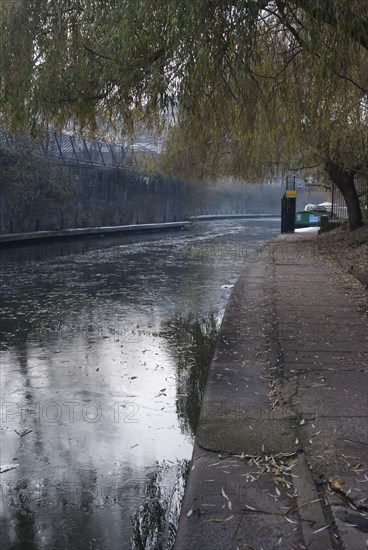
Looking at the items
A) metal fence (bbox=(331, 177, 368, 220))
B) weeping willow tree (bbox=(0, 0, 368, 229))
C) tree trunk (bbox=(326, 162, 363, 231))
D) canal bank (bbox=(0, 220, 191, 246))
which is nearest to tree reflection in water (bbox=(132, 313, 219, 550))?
weeping willow tree (bbox=(0, 0, 368, 229))

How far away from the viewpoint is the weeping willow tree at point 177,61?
6.20m

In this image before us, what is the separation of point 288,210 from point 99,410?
23.9 meters

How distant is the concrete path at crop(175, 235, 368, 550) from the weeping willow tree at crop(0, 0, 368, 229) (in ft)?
9.27

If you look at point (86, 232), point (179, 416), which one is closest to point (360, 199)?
point (86, 232)

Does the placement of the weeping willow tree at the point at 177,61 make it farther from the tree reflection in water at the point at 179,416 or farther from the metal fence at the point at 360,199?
the metal fence at the point at 360,199

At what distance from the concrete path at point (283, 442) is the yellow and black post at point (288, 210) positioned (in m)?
19.4

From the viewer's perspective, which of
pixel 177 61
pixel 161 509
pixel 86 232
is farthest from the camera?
pixel 86 232

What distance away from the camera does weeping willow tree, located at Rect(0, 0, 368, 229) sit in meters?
6.20

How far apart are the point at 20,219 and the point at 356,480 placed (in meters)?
24.2

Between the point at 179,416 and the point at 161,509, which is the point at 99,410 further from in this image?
the point at 161,509

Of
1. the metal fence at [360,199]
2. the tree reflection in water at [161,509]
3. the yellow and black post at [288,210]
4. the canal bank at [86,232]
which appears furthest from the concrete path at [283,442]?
the yellow and black post at [288,210]

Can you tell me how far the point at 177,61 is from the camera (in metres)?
6.82

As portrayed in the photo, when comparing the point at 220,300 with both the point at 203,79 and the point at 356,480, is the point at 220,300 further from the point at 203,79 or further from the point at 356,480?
the point at 356,480

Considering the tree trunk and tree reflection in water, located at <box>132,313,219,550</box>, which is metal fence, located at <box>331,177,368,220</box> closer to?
the tree trunk
